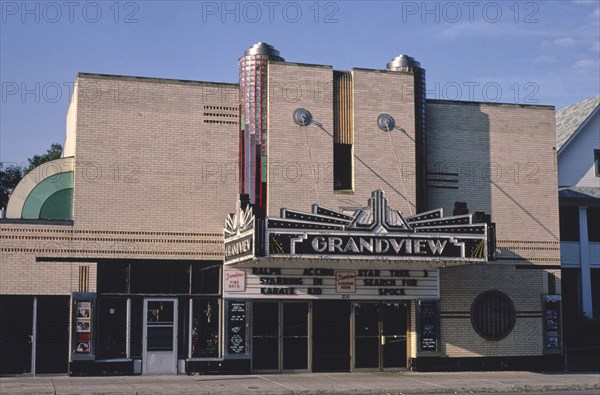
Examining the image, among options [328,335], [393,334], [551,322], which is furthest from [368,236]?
[551,322]

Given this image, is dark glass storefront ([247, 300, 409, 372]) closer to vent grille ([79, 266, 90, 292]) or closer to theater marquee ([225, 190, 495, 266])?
theater marquee ([225, 190, 495, 266])

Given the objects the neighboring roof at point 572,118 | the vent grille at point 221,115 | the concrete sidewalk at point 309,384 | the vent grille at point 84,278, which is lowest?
the concrete sidewalk at point 309,384

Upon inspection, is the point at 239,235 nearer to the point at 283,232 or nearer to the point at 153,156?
the point at 283,232

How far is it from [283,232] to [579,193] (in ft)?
55.9

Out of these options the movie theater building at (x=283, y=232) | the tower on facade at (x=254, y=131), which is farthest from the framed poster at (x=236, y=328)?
the tower on facade at (x=254, y=131)

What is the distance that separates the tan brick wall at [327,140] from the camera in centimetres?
2789

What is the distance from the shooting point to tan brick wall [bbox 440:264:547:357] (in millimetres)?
29422

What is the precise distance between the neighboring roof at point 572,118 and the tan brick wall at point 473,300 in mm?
9482

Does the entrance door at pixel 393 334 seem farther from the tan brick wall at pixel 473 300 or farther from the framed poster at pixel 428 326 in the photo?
the tan brick wall at pixel 473 300

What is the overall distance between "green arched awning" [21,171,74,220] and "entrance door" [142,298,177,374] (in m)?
3.62

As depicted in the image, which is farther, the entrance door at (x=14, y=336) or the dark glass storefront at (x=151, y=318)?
the dark glass storefront at (x=151, y=318)

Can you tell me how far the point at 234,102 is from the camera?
2805 centimetres

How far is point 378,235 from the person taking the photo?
25.0 meters

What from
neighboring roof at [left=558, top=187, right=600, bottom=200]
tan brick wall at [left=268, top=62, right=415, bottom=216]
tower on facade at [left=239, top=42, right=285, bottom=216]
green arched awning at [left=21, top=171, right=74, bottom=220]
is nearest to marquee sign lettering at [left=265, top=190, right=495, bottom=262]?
tan brick wall at [left=268, top=62, right=415, bottom=216]
